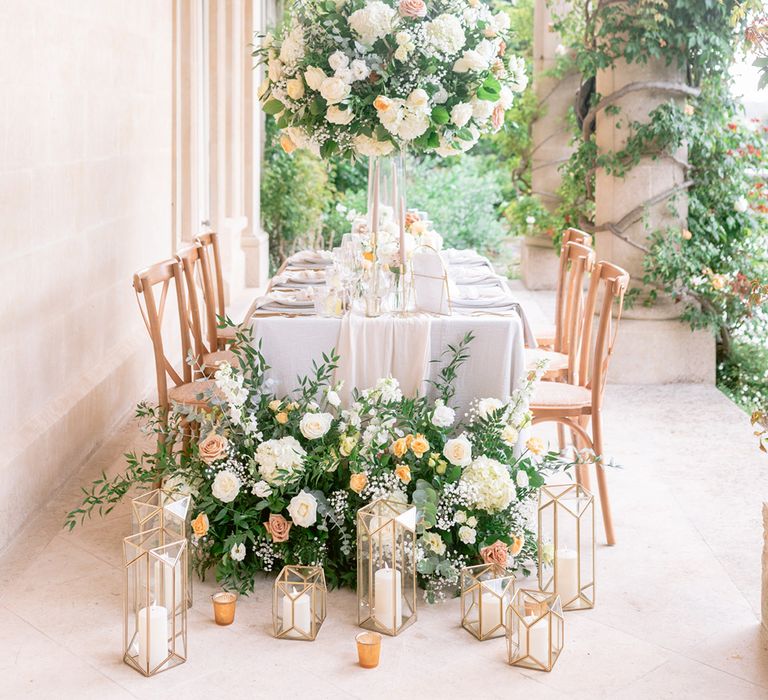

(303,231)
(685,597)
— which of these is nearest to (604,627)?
(685,597)

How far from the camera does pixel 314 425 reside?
11.1ft

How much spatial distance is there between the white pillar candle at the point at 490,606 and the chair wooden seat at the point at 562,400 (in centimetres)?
94

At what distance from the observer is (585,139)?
7.11 metres

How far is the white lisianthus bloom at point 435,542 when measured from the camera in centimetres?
336

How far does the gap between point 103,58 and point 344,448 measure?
8.67 ft

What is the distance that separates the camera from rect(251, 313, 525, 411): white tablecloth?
371 centimetres

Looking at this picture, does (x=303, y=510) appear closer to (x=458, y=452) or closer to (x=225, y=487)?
(x=225, y=487)

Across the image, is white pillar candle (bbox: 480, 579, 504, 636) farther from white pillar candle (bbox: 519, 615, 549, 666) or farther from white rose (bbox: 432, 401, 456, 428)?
white rose (bbox: 432, 401, 456, 428)

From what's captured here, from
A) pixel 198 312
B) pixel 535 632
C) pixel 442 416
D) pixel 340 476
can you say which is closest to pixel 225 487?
pixel 340 476

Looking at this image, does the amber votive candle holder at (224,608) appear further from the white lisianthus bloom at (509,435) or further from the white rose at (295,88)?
the white rose at (295,88)

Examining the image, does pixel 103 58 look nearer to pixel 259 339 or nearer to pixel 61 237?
pixel 61 237

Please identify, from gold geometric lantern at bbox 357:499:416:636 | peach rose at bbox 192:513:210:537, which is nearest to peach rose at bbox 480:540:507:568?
gold geometric lantern at bbox 357:499:416:636

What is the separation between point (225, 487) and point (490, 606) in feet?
2.87

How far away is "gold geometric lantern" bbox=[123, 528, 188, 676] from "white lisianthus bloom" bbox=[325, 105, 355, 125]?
1.46 metres
